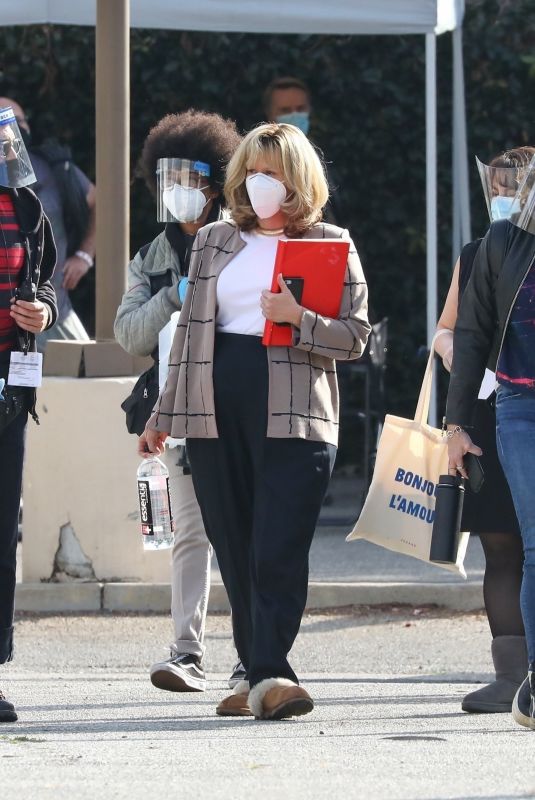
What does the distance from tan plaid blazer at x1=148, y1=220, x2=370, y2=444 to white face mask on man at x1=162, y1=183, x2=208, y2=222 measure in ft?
1.57

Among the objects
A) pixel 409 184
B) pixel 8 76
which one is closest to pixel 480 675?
pixel 409 184

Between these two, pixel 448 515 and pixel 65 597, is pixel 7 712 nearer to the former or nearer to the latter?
pixel 448 515

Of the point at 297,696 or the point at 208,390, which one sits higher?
the point at 208,390

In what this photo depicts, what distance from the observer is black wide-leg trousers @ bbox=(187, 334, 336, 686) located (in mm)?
5277

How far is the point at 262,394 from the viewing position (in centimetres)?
526

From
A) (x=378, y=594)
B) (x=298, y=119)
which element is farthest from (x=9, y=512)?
(x=298, y=119)

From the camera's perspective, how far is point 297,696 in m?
5.23

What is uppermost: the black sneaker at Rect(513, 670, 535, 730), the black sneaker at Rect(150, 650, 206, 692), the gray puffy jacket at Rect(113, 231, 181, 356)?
the gray puffy jacket at Rect(113, 231, 181, 356)

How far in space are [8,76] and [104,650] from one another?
5.29 m

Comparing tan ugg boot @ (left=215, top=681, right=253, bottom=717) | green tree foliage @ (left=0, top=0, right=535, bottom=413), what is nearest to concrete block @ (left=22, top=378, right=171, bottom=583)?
tan ugg boot @ (left=215, top=681, right=253, bottom=717)

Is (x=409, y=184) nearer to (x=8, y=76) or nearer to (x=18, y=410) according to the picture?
(x=8, y=76)

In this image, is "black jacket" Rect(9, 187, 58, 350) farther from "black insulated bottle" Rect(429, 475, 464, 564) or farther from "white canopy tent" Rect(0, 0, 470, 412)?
"white canopy tent" Rect(0, 0, 470, 412)

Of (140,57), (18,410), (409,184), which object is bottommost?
(18,410)

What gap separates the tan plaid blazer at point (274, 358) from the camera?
5.23 meters
